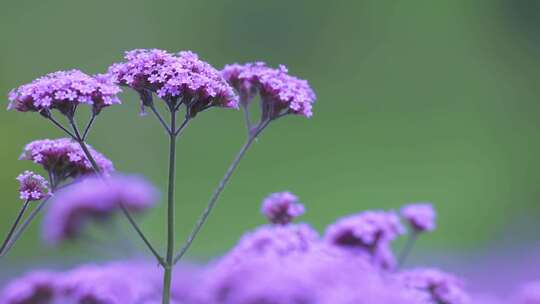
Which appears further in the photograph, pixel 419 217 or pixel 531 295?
pixel 419 217

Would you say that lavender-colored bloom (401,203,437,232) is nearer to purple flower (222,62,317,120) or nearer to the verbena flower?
purple flower (222,62,317,120)

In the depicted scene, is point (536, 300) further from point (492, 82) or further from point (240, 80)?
point (492, 82)

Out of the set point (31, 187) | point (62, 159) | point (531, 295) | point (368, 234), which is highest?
point (531, 295)

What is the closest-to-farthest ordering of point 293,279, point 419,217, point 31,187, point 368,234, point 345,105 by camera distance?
1. point 293,279
2. point 31,187
3. point 368,234
4. point 419,217
5. point 345,105

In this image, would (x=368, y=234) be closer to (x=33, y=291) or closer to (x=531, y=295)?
(x=531, y=295)

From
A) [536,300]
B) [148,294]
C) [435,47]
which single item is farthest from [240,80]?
[435,47]

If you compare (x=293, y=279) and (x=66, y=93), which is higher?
(x=66, y=93)

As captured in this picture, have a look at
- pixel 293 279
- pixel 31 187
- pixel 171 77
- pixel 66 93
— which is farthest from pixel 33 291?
pixel 293 279

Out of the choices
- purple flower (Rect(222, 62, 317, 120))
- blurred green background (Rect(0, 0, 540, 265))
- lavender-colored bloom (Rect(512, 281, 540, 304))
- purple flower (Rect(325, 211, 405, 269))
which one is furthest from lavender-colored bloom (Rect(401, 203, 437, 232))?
blurred green background (Rect(0, 0, 540, 265))
